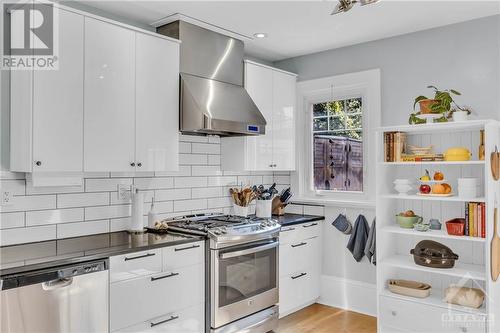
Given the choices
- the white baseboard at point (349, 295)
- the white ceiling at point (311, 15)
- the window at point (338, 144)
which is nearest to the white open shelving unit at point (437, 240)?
the white baseboard at point (349, 295)

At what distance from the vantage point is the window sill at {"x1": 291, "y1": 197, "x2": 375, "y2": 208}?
389 cm

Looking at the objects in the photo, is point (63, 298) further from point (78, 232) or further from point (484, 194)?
point (484, 194)

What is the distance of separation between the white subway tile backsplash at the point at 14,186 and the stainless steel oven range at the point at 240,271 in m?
1.08

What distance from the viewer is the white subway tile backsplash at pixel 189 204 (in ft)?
11.6

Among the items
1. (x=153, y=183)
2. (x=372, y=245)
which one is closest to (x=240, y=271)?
(x=153, y=183)

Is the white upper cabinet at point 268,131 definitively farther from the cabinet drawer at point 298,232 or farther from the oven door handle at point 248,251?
the oven door handle at point 248,251

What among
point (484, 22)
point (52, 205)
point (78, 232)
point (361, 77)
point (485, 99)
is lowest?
point (78, 232)

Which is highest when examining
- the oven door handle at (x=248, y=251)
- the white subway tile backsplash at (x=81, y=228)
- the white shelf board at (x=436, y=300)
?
the white subway tile backsplash at (x=81, y=228)

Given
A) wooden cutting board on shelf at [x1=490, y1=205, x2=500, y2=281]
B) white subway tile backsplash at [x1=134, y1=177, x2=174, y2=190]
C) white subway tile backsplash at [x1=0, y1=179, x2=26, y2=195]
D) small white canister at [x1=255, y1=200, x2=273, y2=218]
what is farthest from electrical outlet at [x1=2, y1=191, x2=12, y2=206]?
wooden cutting board on shelf at [x1=490, y1=205, x2=500, y2=281]

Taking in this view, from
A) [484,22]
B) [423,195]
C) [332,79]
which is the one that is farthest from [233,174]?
[484,22]

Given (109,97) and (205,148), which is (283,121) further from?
(109,97)

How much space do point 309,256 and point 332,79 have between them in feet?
5.93

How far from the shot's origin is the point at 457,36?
133 inches

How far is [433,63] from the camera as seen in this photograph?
349cm
